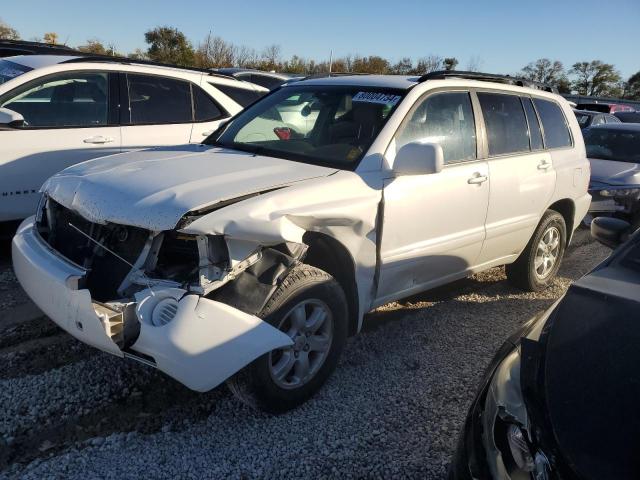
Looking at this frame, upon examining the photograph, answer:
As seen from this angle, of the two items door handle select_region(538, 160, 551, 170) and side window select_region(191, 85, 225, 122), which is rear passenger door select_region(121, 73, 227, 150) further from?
door handle select_region(538, 160, 551, 170)

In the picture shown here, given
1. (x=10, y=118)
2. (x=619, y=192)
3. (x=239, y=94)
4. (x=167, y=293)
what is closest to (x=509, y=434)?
(x=167, y=293)

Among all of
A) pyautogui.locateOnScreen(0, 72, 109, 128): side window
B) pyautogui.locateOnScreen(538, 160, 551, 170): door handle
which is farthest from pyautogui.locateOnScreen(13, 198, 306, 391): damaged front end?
pyautogui.locateOnScreen(538, 160, 551, 170): door handle

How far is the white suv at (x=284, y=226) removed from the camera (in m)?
2.58

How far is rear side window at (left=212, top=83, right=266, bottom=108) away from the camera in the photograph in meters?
6.41

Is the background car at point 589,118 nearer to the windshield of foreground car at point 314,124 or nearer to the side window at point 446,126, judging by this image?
the side window at point 446,126

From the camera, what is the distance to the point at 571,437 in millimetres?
1646

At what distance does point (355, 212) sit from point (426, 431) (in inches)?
49.4

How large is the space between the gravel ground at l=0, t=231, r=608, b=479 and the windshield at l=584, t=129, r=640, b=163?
18.7 ft

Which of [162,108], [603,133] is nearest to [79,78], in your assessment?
[162,108]

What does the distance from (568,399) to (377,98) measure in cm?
256

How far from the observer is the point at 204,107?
6.17 metres

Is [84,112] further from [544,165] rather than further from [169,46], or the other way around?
[169,46]

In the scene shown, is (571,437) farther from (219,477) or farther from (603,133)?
(603,133)

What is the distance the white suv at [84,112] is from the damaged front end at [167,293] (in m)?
2.12
